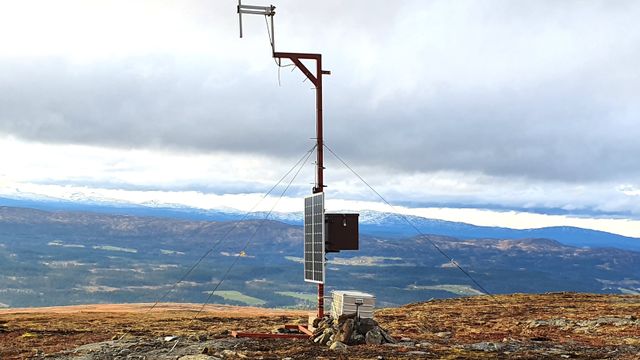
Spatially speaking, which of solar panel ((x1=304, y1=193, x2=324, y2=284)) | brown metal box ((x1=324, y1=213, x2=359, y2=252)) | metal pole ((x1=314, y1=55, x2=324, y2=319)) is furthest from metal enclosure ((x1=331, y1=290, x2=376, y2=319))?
brown metal box ((x1=324, y1=213, x2=359, y2=252))

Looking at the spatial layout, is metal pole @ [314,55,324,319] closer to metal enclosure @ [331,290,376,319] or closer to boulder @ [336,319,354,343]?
metal enclosure @ [331,290,376,319]

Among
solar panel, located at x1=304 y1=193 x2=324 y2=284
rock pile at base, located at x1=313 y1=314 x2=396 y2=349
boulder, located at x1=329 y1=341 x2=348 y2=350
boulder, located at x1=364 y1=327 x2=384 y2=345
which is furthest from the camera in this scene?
solar panel, located at x1=304 y1=193 x2=324 y2=284

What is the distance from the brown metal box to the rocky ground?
15.3 ft

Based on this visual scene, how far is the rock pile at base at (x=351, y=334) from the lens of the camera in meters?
27.3

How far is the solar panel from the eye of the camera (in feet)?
103

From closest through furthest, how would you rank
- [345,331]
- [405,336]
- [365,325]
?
[345,331] < [365,325] < [405,336]

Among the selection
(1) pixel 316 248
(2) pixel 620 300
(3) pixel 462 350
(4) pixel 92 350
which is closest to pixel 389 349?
(3) pixel 462 350

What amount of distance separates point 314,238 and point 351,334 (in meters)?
6.47

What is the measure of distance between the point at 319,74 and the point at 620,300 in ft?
123

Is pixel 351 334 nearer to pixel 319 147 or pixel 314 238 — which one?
pixel 314 238

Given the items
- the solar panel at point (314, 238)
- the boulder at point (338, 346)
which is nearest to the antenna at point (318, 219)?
the solar panel at point (314, 238)

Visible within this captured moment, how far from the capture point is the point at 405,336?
32062mm

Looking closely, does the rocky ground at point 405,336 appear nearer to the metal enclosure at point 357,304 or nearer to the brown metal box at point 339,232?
the metal enclosure at point 357,304

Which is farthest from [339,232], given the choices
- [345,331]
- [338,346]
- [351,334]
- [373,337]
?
[338,346]
